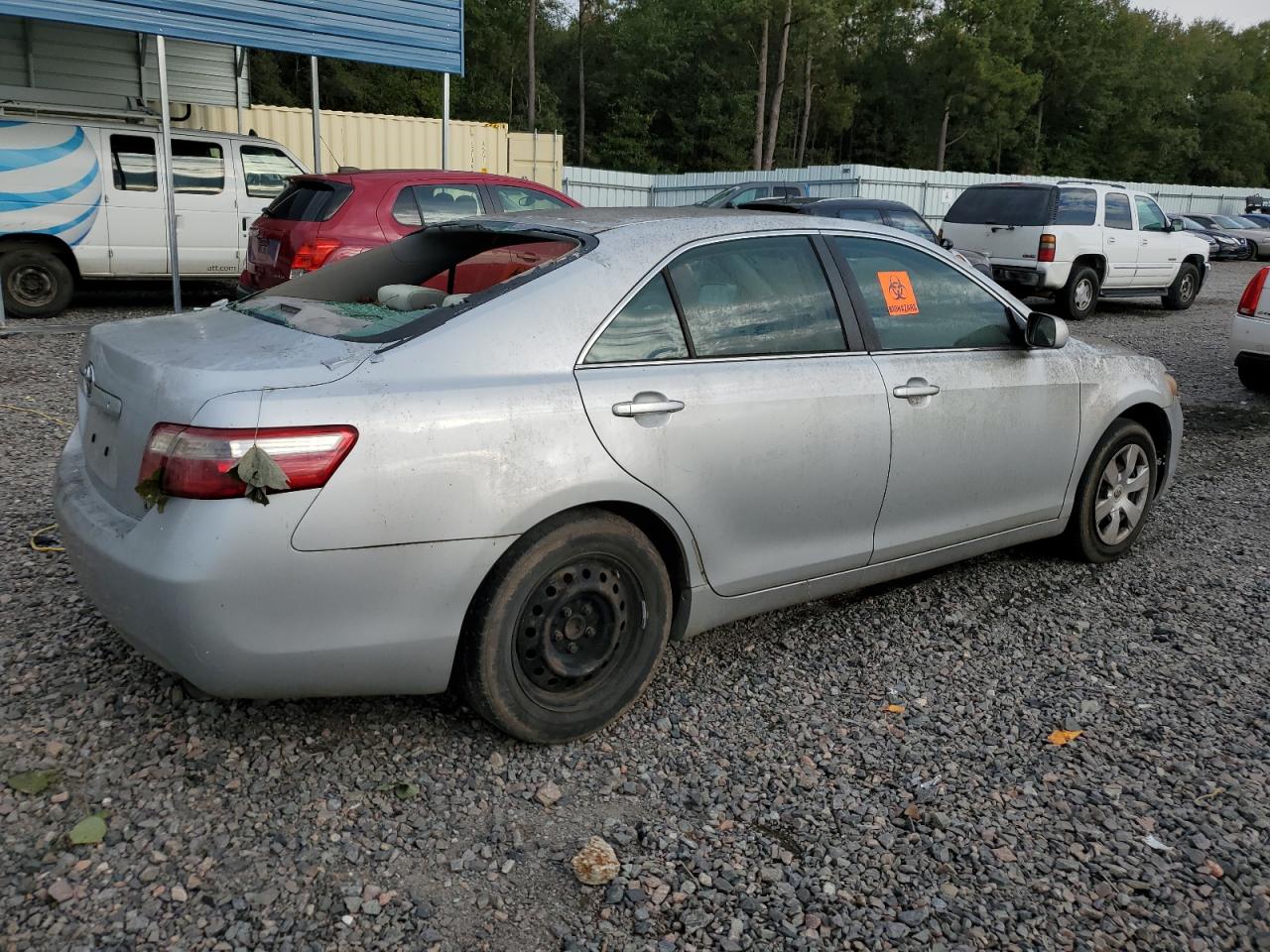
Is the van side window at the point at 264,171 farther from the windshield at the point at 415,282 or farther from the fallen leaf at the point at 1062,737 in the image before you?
the fallen leaf at the point at 1062,737

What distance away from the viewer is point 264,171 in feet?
39.0

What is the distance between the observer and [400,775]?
3061mm

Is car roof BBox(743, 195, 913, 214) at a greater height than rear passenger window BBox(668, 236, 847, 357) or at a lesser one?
greater

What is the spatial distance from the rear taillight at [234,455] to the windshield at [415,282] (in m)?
0.46

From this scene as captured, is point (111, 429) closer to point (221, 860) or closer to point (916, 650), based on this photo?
point (221, 860)

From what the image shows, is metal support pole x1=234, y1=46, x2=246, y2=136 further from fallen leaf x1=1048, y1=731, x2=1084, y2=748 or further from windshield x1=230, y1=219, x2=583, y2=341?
fallen leaf x1=1048, y1=731, x2=1084, y2=748

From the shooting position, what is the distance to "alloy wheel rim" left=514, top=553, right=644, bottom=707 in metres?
3.09

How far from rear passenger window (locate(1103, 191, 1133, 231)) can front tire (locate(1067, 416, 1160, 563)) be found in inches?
433

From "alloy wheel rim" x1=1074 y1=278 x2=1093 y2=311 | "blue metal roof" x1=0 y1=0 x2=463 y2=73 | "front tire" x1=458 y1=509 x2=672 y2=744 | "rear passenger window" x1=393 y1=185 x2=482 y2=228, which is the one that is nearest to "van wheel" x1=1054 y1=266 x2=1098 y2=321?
"alloy wheel rim" x1=1074 y1=278 x2=1093 y2=311

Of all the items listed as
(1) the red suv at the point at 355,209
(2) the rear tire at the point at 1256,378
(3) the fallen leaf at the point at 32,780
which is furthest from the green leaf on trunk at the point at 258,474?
(2) the rear tire at the point at 1256,378

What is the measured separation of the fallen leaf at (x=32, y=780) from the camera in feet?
9.47

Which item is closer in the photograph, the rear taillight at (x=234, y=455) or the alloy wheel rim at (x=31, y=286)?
the rear taillight at (x=234, y=455)

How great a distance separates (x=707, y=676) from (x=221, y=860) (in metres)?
1.74

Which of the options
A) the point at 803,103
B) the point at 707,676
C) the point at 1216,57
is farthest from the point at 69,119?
the point at 1216,57
